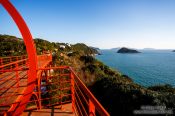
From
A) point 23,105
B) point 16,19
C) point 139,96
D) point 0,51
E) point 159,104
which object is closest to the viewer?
point 16,19

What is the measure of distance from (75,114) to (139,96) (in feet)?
38.4

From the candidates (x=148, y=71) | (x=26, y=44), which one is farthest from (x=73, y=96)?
(x=148, y=71)

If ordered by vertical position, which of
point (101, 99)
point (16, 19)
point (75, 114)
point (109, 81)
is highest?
point (16, 19)

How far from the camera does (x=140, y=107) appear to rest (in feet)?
49.8

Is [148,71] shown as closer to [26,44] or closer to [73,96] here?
[73,96]

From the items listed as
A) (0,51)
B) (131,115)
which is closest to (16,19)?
(131,115)

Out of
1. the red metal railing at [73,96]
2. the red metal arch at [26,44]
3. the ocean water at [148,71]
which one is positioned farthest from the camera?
the ocean water at [148,71]

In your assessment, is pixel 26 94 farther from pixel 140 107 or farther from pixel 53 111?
pixel 140 107

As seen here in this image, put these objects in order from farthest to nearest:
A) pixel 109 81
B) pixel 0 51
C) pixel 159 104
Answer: pixel 0 51 < pixel 109 81 < pixel 159 104

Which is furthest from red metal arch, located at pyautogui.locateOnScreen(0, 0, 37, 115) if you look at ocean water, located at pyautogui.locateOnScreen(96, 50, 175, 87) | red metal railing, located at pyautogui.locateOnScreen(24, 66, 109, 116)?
ocean water, located at pyautogui.locateOnScreen(96, 50, 175, 87)

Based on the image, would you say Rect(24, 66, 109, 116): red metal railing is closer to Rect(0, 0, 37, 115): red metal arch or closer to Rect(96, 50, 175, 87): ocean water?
Rect(0, 0, 37, 115): red metal arch

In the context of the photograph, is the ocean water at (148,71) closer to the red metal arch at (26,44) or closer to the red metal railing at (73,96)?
the red metal railing at (73,96)

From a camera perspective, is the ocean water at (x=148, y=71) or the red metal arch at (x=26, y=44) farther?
the ocean water at (x=148, y=71)

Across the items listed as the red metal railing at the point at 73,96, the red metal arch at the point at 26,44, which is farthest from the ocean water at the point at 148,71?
the red metal arch at the point at 26,44
